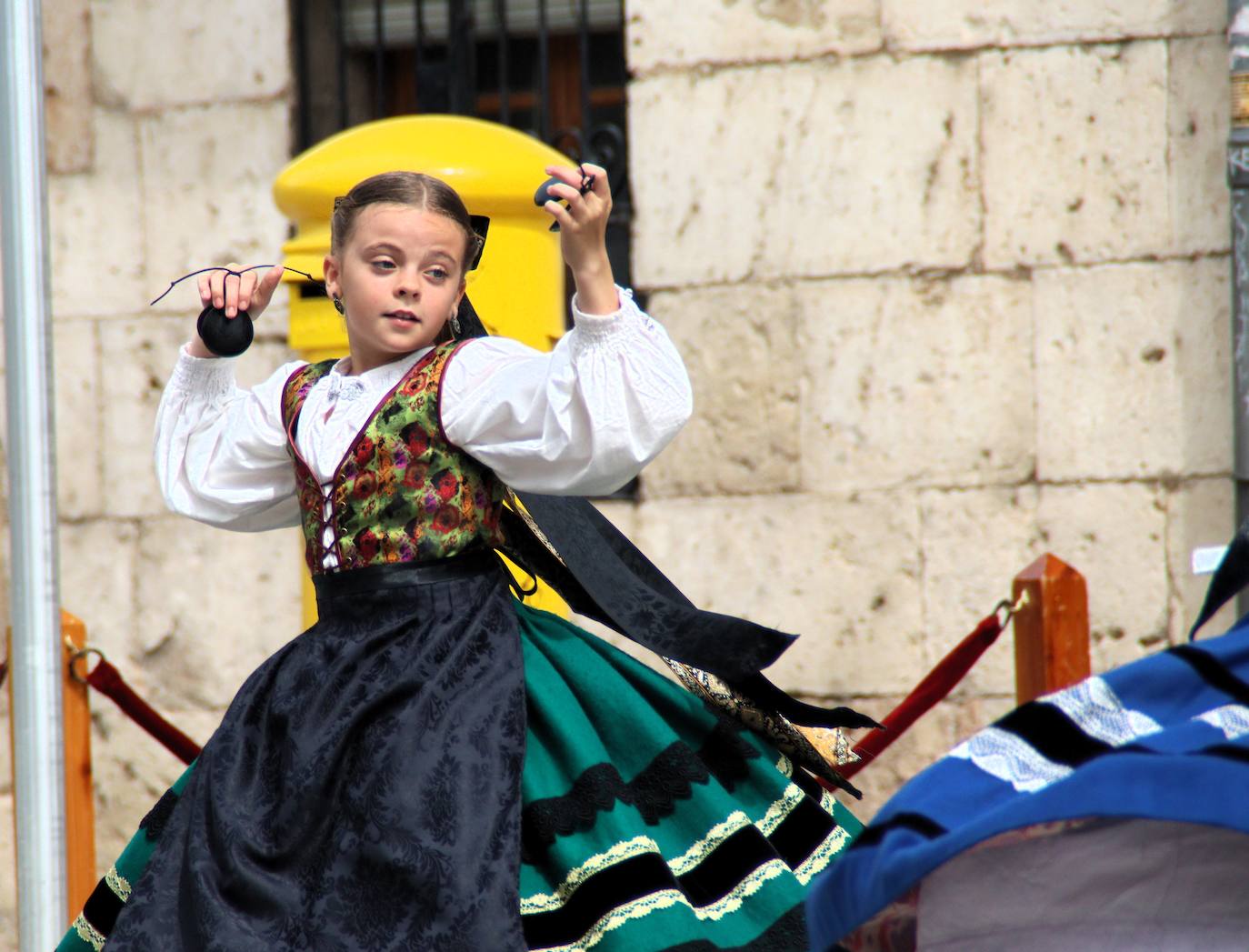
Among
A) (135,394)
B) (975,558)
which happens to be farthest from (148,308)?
(975,558)

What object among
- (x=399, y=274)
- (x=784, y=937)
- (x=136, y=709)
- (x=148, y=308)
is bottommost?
(x=784, y=937)

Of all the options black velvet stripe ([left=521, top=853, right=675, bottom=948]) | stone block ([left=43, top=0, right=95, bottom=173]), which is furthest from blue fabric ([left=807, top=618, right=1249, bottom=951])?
stone block ([left=43, top=0, right=95, bottom=173])

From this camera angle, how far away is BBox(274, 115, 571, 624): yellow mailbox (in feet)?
11.7

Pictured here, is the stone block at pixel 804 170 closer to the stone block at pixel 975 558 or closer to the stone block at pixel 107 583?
the stone block at pixel 975 558

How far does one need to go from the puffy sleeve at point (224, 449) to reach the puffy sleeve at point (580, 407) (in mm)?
430

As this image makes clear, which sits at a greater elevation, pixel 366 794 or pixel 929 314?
pixel 929 314

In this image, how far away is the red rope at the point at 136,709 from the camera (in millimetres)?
3953

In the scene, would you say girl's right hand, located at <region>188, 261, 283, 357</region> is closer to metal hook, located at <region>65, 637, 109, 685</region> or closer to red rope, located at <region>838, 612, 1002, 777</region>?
metal hook, located at <region>65, 637, 109, 685</region>

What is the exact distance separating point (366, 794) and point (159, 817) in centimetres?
53

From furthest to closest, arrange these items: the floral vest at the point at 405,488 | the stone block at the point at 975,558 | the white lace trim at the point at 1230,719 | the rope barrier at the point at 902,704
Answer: the stone block at the point at 975,558 < the rope barrier at the point at 902,704 < the floral vest at the point at 405,488 < the white lace trim at the point at 1230,719

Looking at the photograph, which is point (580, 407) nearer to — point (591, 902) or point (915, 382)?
point (591, 902)

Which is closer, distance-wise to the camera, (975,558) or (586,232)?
(586,232)

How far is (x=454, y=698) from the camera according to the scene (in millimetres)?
2461

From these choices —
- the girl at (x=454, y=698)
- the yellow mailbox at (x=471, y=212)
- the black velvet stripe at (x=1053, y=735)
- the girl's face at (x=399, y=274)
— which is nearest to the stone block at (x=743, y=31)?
the yellow mailbox at (x=471, y=212)
